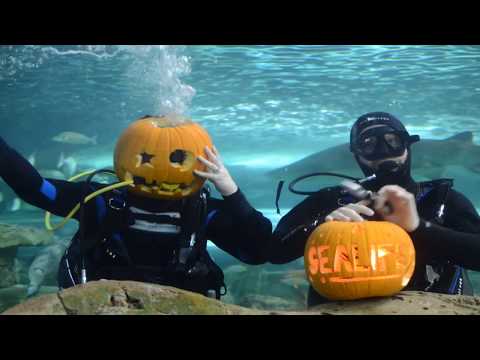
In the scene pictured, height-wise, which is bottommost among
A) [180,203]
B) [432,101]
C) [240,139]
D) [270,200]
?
[270,200]

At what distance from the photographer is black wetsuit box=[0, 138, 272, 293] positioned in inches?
140

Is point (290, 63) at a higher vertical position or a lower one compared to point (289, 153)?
higher

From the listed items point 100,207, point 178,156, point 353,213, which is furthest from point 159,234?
point 353,213

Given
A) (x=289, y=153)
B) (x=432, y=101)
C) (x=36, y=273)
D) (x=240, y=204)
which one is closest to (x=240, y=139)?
(x=289, y=153)

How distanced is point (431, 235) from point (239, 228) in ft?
5.11

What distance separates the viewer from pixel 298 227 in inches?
151

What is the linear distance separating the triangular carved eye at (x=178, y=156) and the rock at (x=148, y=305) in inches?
44.2

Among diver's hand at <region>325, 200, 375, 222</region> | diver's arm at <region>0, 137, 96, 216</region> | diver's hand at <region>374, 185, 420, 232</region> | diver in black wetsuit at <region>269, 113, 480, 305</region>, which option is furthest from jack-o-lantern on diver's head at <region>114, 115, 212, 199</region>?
diver's hand at <region>374, 185, 420, 232</region>

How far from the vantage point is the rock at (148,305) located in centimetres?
231

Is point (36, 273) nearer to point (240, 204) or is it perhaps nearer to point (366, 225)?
point (240, 204)

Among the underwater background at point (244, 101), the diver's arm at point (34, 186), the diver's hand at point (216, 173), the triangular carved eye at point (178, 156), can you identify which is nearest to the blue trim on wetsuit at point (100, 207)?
the diver's arm at point (34, 186)

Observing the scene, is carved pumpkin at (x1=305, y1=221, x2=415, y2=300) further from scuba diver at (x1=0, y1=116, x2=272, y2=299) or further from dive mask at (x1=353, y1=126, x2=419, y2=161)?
Result: dive mask at (x1=353, y1=126, x2=419, y2=161)

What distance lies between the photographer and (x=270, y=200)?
2761 cm

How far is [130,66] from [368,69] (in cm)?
1040
